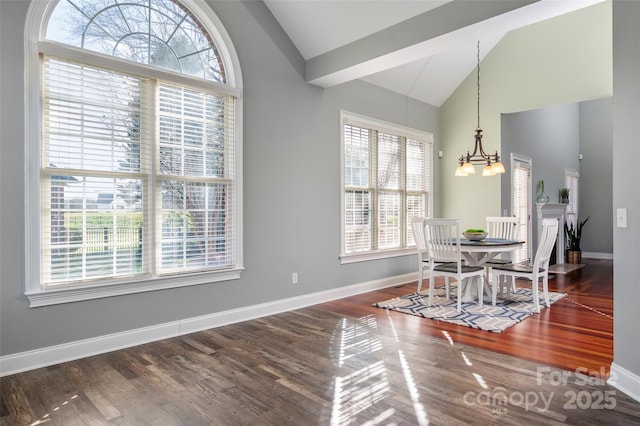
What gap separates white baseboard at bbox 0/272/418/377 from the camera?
287 cm

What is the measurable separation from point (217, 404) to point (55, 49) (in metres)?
2.82

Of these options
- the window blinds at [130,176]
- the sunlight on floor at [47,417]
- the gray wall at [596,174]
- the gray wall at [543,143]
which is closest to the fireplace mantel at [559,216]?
the gray wall at [543,143]

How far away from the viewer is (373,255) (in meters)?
5.73

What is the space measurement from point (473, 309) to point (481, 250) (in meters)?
0.69

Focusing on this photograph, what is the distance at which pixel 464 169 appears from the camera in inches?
193

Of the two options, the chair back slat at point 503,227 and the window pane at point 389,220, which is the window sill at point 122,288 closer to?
the window pane at point 389,220

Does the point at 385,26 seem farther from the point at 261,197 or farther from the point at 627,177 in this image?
the point at 627,177

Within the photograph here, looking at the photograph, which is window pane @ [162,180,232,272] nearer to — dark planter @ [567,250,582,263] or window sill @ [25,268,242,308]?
window sill @ [25,268,242,308]

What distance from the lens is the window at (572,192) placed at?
926 centimetres

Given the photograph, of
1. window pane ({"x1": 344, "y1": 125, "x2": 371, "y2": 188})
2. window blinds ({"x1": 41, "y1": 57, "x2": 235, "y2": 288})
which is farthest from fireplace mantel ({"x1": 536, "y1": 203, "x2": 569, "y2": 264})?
window blinds ({"x1": 41, "y1": 57, "x2": 235, "y2": 288})

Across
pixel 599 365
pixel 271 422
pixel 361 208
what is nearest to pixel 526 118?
pixel 361 208

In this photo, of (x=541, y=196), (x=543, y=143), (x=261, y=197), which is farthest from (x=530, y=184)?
(x=261, y=197)

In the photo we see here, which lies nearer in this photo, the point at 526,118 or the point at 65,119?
the point at 65,119

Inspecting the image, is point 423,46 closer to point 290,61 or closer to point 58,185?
point 290,61
